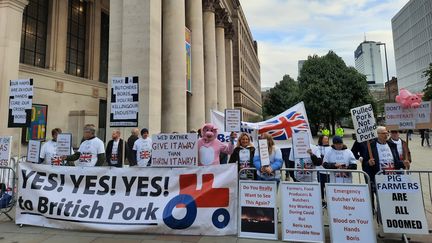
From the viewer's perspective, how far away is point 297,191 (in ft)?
18.7

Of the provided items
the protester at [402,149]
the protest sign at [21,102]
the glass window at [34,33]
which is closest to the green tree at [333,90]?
the glass window at [34,33]

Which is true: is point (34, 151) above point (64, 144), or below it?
below

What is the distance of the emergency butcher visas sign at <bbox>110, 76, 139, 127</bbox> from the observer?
26.1 feet

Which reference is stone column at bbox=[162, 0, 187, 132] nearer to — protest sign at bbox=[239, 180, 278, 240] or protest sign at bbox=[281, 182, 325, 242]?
protest sign at bbox=[239, 180, 278, 240]

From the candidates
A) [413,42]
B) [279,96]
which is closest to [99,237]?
[279,96]

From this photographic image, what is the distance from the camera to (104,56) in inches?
1102

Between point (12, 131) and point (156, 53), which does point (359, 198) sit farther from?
point (12, 131)

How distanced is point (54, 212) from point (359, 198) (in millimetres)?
6153

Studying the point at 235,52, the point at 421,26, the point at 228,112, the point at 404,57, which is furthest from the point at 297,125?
the point at 404,57

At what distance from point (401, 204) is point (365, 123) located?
5.69 ft

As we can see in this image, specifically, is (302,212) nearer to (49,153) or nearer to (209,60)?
(49,153)

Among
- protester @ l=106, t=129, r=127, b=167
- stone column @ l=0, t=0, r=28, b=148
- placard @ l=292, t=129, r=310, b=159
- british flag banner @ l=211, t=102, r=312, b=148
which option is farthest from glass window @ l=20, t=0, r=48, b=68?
placard @ l=292, t=129, r=310, b=159

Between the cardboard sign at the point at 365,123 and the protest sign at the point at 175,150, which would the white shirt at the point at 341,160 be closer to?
the cardboard sign at the point at 365,123

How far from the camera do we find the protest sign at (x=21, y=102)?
9375mm
